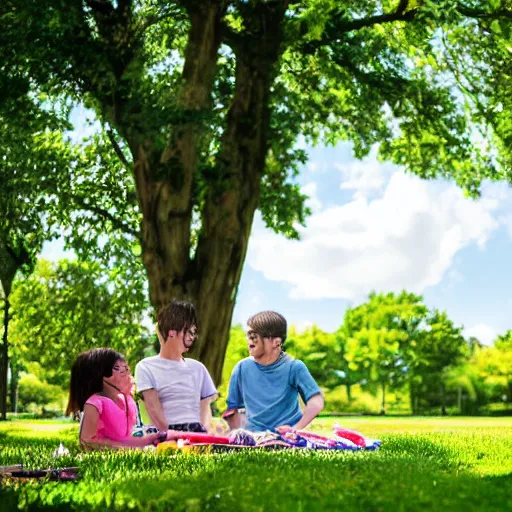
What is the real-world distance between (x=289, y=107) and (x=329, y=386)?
189 ft

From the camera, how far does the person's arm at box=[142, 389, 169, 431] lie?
8780 mm

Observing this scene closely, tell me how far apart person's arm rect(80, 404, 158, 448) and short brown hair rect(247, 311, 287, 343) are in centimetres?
147

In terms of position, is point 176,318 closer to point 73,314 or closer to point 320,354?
point 73,314

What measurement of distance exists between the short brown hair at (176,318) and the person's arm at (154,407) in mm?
624

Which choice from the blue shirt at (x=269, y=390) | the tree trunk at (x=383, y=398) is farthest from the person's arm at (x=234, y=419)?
the tree trunk at (x=383, y=398)

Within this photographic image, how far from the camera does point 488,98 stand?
18.8m

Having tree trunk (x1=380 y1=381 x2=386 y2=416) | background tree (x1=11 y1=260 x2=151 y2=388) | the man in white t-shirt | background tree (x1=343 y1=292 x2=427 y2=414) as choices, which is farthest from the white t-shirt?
background tree (x1=343 y1=292 x2=427 y2=414)

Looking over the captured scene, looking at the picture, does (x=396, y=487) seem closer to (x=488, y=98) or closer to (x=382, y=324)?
(x=488, y=98)

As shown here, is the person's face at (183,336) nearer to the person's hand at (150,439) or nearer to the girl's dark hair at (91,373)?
the girl's dark hair at (91,373)

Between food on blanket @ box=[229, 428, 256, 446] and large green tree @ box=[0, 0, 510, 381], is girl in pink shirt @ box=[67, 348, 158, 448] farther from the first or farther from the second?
large green tree @ box=[0, 0, 510, 381]

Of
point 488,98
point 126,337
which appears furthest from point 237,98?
point 126,337

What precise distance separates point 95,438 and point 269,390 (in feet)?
6.22

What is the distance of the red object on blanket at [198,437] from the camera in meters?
8.47

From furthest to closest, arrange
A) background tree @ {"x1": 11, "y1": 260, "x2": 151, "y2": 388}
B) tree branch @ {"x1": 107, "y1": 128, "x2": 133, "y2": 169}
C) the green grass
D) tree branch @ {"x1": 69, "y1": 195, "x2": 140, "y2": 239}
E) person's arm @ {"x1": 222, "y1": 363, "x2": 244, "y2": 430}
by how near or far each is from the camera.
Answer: background tree @ {"x1": 11, "y1": 260, "x2": 151, "y2": 388} < tree branch @ {"x1": 69, "y1": 195, "x2": 140, "y2": 239} < tree branch @ {"x1": 107, "y1": 128, "x2": 133, "y2": 169} < person's arm @ {"x1": 222, "y1": 363, "x2": 244, "y2": 430} < the green grass
